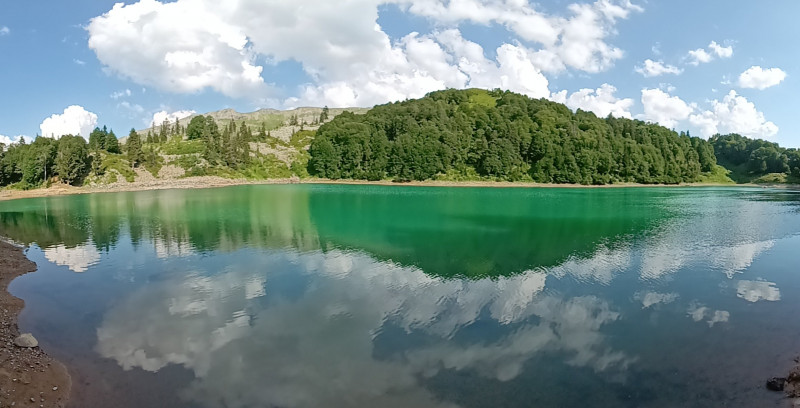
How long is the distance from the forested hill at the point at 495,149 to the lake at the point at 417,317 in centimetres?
9402

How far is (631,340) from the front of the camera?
15469mm

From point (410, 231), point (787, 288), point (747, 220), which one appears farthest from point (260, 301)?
point (747, 220)

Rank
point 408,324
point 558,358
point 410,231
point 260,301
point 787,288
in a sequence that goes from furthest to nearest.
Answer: point 410,231
point 787,288
point 260,301
point 408,324
point 558,358

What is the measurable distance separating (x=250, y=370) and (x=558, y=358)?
9.38 meters

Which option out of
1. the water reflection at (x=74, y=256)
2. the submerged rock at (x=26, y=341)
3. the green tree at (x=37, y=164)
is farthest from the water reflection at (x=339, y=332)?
the green tree at (x=37, y=164)

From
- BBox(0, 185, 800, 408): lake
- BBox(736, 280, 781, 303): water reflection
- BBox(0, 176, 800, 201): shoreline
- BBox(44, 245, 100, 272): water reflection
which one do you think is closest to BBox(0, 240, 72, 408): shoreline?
BBox(0, 185, 800, 408): lake

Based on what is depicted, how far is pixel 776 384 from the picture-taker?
12.0 m

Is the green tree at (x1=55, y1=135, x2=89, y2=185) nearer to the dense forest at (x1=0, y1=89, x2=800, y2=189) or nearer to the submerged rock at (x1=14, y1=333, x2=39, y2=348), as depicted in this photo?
the dense forest at (x1=0, y1=89, x2=800, y2=189)

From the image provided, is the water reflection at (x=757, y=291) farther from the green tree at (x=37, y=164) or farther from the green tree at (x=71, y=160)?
the green tree at (x=37, y=164)

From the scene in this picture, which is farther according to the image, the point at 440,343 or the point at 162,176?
the point at 162,176

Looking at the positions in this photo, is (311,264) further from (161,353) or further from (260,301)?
(161,353)

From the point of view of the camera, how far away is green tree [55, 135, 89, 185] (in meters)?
99.3

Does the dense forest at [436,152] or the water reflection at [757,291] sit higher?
the dense forest at [436,152]

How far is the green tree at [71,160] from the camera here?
326 ft
